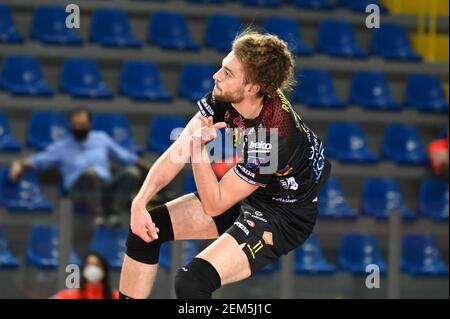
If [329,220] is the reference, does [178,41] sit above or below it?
above

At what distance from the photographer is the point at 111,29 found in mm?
10562

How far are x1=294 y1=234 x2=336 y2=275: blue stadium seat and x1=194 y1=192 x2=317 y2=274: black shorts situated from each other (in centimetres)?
303

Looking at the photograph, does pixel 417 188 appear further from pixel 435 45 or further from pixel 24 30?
pixel 24 30


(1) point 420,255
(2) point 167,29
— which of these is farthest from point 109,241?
(2) point 167,29

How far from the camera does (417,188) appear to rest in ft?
34.2

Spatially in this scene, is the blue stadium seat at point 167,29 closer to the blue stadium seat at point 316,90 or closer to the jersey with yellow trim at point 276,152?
the blue stadium seat at point 316,90

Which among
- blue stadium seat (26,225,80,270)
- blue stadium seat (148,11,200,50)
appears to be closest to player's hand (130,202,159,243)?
blue stadium seat (26,225,80,270)

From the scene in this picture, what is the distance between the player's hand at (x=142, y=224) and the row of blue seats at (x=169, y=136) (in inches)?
190

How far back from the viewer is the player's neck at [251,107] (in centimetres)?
471

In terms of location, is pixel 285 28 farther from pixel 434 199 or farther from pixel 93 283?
pixel 93 283

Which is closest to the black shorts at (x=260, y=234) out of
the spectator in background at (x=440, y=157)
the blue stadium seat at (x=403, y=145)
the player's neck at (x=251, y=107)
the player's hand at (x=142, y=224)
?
the player's hand at (x=142, y=224)

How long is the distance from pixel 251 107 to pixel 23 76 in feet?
18.8
